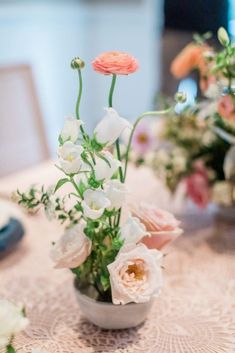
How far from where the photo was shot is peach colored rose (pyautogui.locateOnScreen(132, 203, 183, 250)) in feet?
A: 2.95

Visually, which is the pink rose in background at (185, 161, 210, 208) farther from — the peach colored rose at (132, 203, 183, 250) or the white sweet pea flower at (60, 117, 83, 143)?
the white sweet pea flower at (60, 117, 83, 143)

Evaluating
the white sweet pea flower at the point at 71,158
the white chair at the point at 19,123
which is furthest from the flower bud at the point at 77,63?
the white chair at the point at 19,123

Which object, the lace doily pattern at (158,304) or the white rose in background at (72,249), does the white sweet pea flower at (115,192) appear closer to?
the white rose in background at (72,249)

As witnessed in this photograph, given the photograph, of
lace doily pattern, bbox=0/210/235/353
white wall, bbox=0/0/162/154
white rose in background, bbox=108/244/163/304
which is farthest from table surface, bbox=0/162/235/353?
white wall, bbox=0/0/162/154

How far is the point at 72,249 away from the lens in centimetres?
83

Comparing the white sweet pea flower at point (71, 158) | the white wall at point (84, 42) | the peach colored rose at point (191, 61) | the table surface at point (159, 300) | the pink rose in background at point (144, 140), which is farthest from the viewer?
the white wall at point (84, 42)

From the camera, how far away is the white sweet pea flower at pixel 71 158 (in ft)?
2.49

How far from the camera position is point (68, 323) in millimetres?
930

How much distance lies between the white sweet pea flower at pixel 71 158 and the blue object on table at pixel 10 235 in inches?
18.5

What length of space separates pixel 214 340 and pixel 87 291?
0.23 metres

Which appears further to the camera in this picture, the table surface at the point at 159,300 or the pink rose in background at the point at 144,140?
the pink rose in background at the point at 144,140

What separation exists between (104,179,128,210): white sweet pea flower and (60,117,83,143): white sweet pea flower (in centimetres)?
9

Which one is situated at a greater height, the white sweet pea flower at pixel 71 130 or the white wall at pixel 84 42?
the white sweet pea flower at pixel 71 130

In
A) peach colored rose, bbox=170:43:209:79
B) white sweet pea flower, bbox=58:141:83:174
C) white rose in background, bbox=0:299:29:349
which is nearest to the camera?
white rose in background, bbox=0:299:29:349
